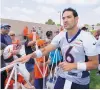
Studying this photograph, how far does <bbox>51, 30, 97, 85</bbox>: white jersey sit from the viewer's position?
121 inches

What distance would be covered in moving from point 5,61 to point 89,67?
1946 millimetres

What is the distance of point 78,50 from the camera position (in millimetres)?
3174

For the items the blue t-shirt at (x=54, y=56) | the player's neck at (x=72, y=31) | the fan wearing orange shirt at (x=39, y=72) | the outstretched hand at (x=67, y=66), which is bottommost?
the fan wearing orange shirt at (x=39, y=72)

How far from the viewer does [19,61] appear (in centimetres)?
331

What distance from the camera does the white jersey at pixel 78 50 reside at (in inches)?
121

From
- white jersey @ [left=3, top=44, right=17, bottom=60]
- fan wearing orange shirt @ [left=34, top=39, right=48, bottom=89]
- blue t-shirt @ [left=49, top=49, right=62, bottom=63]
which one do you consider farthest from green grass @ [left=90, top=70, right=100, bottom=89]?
white jersey @ [left=3, top=44, right=17, bottom=60]

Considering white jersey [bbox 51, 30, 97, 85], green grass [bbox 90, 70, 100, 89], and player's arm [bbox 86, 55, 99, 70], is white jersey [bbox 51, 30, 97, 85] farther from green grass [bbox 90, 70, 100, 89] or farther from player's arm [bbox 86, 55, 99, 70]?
green grass [bbox 90, 70, 100, 89]

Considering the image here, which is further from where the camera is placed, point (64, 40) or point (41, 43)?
point (41, 43)

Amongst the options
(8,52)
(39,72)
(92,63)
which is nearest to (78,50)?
(92,63)

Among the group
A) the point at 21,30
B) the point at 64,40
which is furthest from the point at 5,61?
the point at 21,30

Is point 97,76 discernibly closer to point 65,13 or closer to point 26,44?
point 26,44

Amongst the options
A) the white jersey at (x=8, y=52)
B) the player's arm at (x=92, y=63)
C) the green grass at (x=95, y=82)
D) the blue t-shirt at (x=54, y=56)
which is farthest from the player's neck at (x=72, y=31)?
the green grass at (x=95, y=82)

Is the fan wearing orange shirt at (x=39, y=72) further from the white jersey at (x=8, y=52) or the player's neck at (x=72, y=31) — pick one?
the player's neck at (x=72, y=31)

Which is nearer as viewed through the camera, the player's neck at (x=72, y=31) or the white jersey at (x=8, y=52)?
the player's neck at (x=72, y=31)
